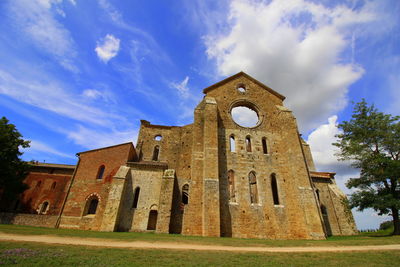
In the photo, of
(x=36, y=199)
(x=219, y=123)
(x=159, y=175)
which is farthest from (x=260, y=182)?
(x=36, y=199)

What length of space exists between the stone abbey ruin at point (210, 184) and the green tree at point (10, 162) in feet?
8.78

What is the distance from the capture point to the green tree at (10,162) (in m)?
16.9

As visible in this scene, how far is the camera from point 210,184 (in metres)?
13.8

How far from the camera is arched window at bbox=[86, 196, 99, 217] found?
1685cm

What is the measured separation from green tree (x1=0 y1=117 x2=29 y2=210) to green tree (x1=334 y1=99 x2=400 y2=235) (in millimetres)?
30692

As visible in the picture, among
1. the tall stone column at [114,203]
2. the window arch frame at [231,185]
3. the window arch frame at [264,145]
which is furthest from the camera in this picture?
the window arch frame at [264,145]

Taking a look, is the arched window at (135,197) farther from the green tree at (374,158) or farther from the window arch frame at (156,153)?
the green tree at (374,158)

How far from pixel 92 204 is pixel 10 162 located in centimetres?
883

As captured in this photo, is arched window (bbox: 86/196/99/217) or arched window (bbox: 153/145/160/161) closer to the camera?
arched window (bbox: 86/196/99/217)

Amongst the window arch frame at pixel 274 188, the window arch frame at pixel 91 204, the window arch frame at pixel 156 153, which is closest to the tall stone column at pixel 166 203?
the window arch frame at pixel 156 153

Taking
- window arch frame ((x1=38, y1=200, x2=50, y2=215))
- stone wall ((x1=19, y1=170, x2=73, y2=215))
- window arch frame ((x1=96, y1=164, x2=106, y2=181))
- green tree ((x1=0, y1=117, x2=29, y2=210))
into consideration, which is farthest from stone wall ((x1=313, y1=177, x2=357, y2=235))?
green tree ((x1=0, y1=117, x2=29, y2=210))

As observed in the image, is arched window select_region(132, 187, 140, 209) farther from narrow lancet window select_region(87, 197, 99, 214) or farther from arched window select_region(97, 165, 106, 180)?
arched window select_region(97, 165, 106, 180)

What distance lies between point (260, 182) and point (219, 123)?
21.3ft

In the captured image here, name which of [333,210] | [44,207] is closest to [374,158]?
[333,210]
